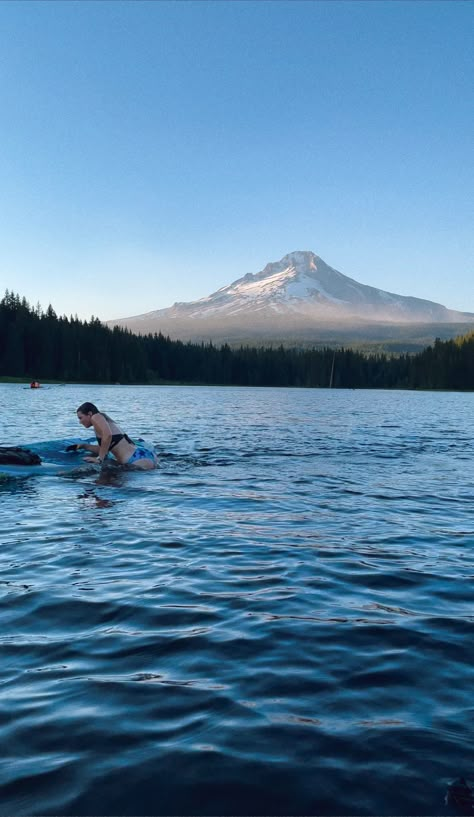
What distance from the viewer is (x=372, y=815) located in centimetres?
399

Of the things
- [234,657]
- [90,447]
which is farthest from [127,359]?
[234,657]

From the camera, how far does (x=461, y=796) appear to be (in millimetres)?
4117

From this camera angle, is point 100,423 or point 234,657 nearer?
point 234,657

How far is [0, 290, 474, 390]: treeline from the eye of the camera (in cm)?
14150

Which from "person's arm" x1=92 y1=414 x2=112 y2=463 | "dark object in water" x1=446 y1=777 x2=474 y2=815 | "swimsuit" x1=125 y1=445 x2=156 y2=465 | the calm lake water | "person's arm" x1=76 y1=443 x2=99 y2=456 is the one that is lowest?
the calm lake water

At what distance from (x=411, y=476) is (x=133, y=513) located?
9.88 m

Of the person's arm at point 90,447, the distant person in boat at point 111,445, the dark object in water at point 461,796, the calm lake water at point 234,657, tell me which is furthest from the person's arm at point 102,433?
the dark object in water at point 461,796

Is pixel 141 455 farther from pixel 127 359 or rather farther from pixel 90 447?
pixel 127 359

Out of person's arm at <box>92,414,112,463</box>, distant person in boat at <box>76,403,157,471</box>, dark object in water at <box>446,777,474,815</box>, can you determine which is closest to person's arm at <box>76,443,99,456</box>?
distant person in boat at <box>76,403,157,471</box>

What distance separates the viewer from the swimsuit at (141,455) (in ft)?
65.8

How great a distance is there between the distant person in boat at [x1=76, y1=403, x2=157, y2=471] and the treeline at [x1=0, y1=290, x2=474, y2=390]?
125 metres

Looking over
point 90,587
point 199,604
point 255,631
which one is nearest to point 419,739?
point 255,631

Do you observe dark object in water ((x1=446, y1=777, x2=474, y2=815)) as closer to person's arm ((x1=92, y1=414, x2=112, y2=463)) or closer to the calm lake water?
the calm lake water

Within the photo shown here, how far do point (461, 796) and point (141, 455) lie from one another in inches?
657
